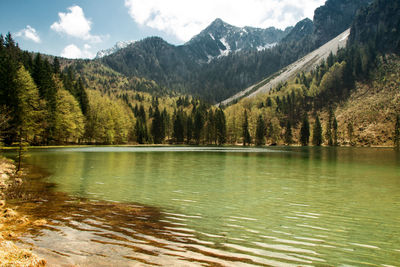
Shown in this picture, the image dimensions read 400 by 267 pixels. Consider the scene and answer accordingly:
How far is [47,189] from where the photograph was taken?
20.4m

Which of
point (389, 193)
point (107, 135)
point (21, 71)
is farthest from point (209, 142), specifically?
point (389, 193)

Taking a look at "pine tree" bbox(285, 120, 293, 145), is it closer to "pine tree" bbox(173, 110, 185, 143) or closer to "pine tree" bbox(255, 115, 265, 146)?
"pine tree" bbox(255, 115, 265, 146)

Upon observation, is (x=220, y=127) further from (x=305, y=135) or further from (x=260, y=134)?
(x=305, y=135)

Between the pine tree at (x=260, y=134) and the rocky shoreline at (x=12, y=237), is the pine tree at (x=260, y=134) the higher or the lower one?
the higher one

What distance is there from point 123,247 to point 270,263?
4.85 meters

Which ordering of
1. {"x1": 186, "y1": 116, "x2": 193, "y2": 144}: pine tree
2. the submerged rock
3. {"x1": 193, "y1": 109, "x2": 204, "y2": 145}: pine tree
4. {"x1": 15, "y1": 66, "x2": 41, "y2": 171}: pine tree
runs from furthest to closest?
{"x1": 186, "y1": 116, "x2": 193, "y2": 144}: pine tree → {"x1": 193, "y1": 109, "x2": 204, "y2": 145}: pine tree → {"x1": 15, "y1": 66, "x2": 41, "y2": 171}: pine tree → the submerged rock

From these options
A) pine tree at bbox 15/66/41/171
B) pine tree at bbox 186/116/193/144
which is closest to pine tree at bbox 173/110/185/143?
pine tree at bbox 186/116/193/144

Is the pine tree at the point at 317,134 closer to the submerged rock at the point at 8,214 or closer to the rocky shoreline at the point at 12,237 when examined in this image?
the rocky shoreline at the point at 12,237

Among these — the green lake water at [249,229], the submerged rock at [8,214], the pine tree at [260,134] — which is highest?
the pine tree at [260,134]

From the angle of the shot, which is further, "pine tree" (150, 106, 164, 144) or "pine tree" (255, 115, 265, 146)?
"pine tree" (150, 106, 164, 144)

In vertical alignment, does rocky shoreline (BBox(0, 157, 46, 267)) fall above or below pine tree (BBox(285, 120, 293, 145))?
below

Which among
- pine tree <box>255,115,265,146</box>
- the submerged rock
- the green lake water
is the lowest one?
the green lake water

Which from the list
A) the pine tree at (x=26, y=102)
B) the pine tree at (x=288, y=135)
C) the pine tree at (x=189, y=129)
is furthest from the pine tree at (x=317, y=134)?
the pine tree at (x=26, y=102)

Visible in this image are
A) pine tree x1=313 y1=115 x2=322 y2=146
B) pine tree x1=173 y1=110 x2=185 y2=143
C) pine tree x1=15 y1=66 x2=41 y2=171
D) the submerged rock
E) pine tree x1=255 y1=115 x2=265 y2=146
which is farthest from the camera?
pine tree x1=173 y1=110 x2=185 y2=143
